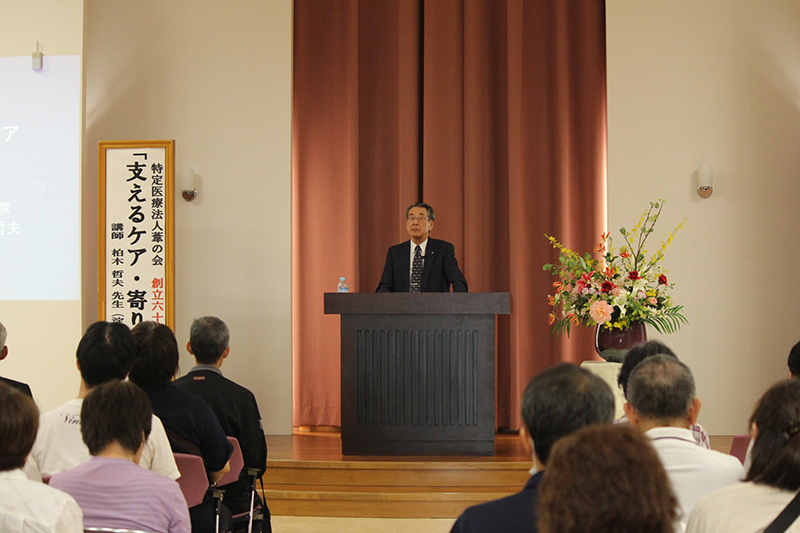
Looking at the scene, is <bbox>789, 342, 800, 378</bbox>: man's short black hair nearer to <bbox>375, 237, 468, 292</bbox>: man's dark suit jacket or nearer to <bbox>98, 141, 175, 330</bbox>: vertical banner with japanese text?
<bbox>375, 237, 468, 292</bbox>: man's dark suit jacket

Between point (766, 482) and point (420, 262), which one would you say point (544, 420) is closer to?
point (766, 482)

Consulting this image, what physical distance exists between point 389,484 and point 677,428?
296 cm

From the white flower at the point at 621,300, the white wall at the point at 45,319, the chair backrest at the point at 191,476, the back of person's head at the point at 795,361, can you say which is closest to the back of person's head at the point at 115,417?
the chair backrest at the point at 191,476

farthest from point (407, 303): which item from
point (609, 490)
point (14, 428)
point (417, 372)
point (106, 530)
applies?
point (609, 490)

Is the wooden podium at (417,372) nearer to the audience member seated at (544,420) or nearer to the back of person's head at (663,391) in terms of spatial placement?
the back of person's head at (663,391)

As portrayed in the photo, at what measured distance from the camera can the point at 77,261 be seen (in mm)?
5688

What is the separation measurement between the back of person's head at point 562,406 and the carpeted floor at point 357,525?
9.79 feet

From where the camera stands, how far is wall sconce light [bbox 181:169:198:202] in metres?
6.30

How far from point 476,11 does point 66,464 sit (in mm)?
4998

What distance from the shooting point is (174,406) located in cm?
286

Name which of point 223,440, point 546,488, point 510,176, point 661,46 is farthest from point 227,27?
point 546,488

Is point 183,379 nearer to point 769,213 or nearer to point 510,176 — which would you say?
point 510,176

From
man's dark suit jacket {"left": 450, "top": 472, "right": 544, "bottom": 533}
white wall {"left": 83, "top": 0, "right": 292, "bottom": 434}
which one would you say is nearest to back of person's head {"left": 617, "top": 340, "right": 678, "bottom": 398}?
man's dark suit jacket {"left": 450, "top": 472, "right": 544, "bottom": 533}

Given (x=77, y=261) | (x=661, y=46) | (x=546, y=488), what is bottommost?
(x=546, y=488)
